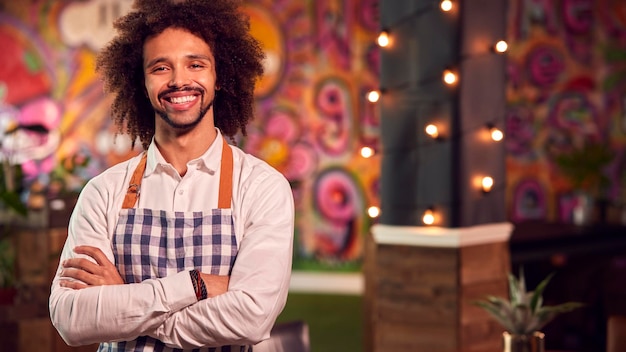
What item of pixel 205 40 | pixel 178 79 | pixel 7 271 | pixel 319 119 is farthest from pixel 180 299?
pixel 319 119

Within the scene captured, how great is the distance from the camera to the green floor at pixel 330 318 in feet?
20.8

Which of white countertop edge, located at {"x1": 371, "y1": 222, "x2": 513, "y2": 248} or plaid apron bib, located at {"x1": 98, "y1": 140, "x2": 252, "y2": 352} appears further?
white countertop edge, located at {"x1": 371, "y1": 222, "x2": 513, "y2": 248}

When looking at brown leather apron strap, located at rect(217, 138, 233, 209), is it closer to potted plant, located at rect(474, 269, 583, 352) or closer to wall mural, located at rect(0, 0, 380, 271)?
potted plant, located at rect(474, 269, 583, 352)

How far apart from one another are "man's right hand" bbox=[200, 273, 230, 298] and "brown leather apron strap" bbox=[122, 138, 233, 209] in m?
0.15

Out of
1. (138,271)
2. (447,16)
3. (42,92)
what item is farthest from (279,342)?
Result: (42,92)

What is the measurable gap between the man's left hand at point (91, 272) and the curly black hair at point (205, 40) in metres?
0.32

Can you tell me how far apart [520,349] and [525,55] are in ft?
18.3

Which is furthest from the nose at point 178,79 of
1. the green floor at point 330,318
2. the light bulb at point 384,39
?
the green floor at point 330,318

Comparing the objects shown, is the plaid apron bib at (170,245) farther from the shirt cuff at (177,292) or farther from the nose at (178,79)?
the nose at (178,79)

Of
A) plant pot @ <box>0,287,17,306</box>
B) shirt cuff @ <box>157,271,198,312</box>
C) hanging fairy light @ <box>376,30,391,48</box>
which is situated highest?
hanging fairy light @ <box>376,30,391,48</box>

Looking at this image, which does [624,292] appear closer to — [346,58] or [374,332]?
[374,332]

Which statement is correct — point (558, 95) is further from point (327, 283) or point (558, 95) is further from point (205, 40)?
point (205, 40)

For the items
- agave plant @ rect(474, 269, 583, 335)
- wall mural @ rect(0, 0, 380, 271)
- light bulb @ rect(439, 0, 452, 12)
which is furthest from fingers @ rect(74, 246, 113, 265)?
wall mural @ rect(0, 0, 380, 271)

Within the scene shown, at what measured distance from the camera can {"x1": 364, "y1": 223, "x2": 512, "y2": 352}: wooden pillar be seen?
14.4 feet
